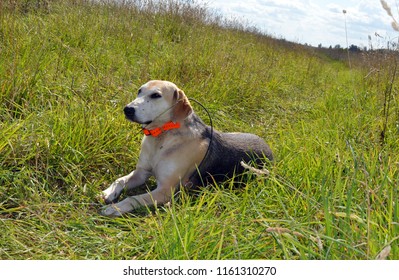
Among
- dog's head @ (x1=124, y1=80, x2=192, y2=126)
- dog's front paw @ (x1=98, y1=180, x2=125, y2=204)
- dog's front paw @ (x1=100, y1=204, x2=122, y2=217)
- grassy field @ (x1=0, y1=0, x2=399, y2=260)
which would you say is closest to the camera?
grassy field @ (x1=0, y1=0, x2=399, y2=260)

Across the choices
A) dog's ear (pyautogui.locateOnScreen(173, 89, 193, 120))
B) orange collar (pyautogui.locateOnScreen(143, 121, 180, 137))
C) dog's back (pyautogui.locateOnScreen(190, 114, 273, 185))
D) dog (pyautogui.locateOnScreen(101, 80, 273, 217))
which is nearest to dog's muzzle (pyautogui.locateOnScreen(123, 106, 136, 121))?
dog (pyautogui.locateOnScreen(101, 80, 273, 217))

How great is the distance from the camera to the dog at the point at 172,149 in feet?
11.4

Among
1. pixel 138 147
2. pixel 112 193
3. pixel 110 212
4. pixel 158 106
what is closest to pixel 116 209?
pixel 110 212

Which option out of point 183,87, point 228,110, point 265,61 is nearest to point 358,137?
point 228,110

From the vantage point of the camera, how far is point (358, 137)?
4.39m

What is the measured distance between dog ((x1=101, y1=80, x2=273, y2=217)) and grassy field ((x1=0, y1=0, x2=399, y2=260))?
7.9 inches

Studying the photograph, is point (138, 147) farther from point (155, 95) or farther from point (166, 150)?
point (155, 95)

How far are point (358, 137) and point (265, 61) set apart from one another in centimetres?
513

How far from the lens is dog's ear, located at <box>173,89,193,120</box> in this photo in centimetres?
361

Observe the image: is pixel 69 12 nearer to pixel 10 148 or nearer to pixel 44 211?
A: pixel 10 148

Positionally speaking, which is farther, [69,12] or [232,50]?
[232,50]

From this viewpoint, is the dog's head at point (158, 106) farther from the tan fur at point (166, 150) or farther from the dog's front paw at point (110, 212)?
the dog's front paw at point (110, 212)

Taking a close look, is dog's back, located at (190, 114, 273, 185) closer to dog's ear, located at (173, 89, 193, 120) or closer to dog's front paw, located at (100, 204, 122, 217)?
dog's ear, located at (173, 89, 193, 120)

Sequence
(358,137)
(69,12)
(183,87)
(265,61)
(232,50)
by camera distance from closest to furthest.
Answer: (358,137), (183,87), (69,12), (232,50), (265,61)
